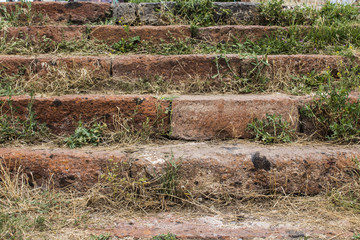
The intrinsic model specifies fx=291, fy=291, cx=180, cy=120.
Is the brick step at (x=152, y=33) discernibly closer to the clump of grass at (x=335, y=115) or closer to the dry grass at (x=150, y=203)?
the clump of grass at (x=335, y=115)

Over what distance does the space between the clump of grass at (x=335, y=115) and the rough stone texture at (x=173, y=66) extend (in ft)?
2.96

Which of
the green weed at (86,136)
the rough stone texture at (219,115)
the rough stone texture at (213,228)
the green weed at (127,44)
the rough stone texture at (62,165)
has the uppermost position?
the green weed at (127,44)

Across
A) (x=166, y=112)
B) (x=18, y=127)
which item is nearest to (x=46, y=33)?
(x=18, y=127)

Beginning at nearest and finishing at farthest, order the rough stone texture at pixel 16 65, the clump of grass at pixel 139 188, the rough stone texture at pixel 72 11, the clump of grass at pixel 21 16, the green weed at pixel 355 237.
→ the green weed at pixel 355 237 → the clump of grass at pixel 139 188 → the rough stone texture at pixel 16 65 → the clump of grass at pixel 21 16 → the rough stone texture at pixel 72 11

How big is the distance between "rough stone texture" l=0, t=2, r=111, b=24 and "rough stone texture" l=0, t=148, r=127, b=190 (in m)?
2.35

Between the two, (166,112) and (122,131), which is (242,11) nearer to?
(166,112)

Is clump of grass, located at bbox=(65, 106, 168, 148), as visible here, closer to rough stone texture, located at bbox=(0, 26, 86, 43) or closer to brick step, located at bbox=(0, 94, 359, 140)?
brick step, located at bbox=(0, 94, 359, 140)

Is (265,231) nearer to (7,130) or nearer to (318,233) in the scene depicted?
(318,233)

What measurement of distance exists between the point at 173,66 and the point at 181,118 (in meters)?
0.75

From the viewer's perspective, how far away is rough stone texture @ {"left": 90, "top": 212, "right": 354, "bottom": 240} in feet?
6.06

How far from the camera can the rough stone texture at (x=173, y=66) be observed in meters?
3.08

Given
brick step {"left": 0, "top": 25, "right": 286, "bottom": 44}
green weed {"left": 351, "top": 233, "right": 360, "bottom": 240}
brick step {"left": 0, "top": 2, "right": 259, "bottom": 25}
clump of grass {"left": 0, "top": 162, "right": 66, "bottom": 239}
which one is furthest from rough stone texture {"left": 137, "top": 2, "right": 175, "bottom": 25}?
green weed {"left": 351, "top": 233, "right": 360, "bottom": 240}

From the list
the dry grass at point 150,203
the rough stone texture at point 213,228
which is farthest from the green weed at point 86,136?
the rough stone texture at point 213,228

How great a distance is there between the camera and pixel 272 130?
258cm
